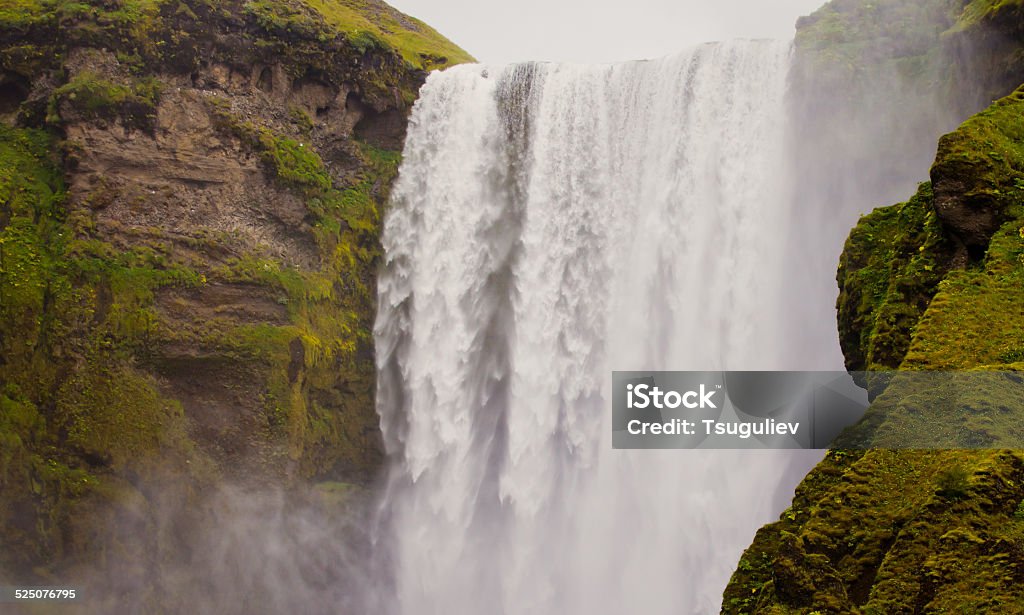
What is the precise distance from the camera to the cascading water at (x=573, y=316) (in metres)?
29.8

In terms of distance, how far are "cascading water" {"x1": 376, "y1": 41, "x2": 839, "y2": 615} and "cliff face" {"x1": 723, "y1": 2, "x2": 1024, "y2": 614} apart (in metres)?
16.8

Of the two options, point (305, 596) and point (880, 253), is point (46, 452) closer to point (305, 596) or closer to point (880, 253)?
point (305, 596)

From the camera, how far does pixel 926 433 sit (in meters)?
9.19

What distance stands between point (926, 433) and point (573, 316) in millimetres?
23899

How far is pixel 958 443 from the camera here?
350 inches

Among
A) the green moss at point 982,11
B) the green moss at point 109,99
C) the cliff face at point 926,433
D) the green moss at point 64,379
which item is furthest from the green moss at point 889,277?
the green moss at point 109,99

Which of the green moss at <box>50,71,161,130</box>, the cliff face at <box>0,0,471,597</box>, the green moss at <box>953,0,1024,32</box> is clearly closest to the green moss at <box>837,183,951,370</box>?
the green moss at <box>953,0,1024,32</box>

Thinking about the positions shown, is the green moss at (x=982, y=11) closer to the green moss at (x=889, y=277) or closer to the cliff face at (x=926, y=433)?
the cliff face at (x=926, y=433)

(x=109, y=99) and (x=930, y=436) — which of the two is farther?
(x=109, y=99)

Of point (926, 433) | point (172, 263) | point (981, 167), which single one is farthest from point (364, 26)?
point (926, 433)

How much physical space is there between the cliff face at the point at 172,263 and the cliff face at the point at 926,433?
73.3 ft

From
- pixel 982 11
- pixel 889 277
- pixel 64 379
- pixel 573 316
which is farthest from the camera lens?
pixel 573 316

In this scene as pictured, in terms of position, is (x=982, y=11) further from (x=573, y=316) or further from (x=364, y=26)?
(x=364, y=26)

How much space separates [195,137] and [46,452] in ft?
36.2
